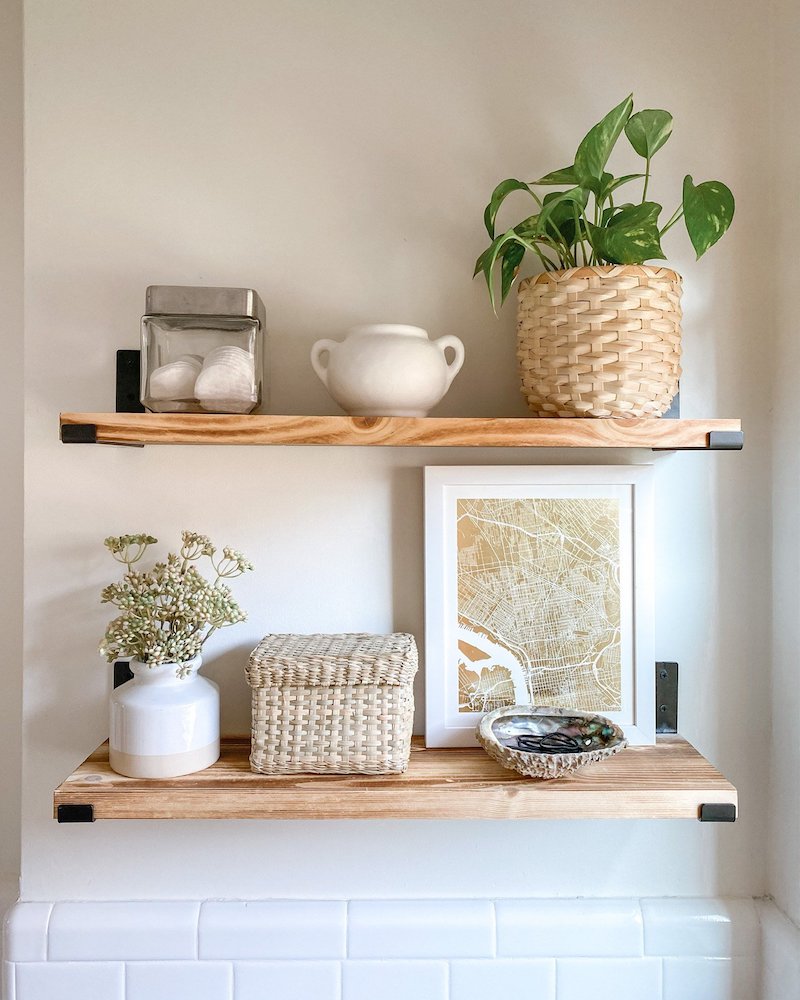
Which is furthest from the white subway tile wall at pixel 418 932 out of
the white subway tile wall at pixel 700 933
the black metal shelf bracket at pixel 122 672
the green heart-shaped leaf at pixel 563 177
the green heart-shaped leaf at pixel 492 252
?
the green heart-shaped leaf at pixel 563 177

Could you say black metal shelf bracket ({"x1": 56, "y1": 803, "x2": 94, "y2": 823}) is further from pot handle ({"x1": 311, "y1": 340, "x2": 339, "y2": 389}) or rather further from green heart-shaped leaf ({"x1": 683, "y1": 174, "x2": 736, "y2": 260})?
green heart-shaped leaf ({"x1": 683, "y1": 174, "x2": 736, "y2": 260})

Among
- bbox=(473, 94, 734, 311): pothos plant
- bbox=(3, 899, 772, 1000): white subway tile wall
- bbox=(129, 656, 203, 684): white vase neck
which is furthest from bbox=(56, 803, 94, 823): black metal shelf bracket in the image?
bbox=(473, 94, 734, 311): pothos plant

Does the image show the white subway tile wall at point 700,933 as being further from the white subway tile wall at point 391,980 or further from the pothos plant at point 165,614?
the pothos plant at point 165,614

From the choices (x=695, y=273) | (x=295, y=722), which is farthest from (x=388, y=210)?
(x=295, y=722)

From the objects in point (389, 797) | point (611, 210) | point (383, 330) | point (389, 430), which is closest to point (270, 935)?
point (389, 797)

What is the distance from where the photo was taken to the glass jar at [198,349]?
92 centimetres

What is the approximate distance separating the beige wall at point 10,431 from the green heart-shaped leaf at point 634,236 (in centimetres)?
91

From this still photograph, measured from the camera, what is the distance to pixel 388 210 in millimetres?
1095

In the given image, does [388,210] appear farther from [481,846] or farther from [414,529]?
[481,846]

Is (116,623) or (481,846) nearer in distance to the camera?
(116,623)

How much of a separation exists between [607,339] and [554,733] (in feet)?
1.60

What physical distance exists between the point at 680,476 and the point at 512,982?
72 cm

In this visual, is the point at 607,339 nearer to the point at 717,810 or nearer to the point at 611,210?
the point at 611,210

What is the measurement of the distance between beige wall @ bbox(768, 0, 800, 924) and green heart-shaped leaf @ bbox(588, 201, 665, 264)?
0.26 m
